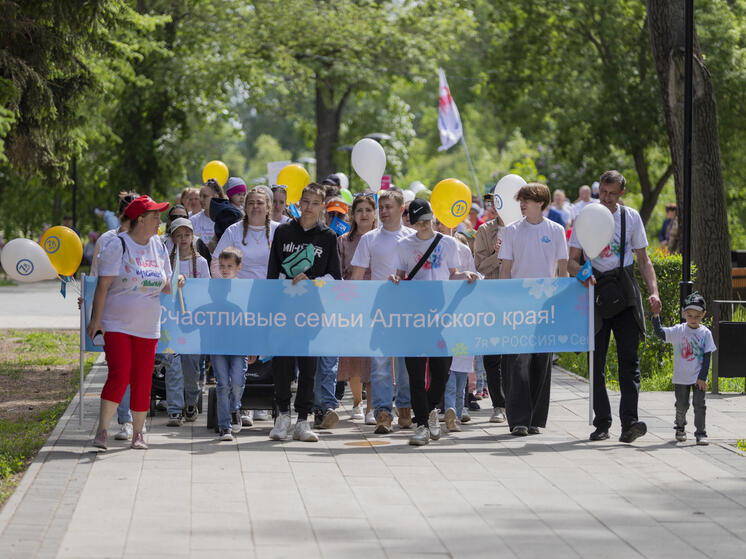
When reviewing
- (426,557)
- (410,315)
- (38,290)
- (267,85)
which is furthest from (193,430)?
(267,85)

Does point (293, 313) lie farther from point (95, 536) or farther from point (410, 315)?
point (95, 536)

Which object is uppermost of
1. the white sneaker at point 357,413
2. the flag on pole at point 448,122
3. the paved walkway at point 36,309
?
the flag on pole at point 448,122

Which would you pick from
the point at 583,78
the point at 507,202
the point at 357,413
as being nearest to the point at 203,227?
the point at 357,413

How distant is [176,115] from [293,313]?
2831 centimetres

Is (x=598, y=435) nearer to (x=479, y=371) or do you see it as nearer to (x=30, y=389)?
(x=479, y=371)

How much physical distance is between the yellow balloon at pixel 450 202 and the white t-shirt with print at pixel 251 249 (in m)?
1.42

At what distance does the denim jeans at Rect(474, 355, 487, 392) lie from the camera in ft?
37.7

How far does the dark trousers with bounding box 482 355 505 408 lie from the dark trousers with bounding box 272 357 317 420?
1.85 metres

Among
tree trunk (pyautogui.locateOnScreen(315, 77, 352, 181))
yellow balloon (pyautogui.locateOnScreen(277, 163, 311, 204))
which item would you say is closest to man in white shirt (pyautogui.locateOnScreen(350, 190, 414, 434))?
yellow balloon (pyautogui.locateOnScreen(277, 163, 311, 204))

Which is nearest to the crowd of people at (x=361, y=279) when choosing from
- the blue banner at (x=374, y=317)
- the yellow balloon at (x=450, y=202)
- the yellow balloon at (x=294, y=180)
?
the blue banner at (x=374, y=317)

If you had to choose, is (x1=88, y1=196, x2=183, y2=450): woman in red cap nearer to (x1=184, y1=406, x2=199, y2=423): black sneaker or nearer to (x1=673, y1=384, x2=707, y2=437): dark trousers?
(x1=184, y1=406, x2=199, y2=423): black sneaker

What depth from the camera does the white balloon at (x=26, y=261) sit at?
9180 mm

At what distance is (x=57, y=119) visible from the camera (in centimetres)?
1313

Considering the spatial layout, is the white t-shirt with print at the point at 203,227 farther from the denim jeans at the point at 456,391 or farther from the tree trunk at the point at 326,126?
the tree trunk at the point at 326,126
